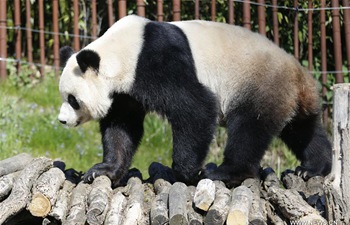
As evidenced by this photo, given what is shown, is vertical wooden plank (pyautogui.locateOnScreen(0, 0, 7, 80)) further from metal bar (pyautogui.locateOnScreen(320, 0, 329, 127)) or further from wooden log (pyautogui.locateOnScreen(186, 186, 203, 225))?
wooden log (pyautogui.locateOnScreen(186, 186, 203, 225))

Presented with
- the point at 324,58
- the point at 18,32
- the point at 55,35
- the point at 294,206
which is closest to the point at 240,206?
the point at 294,206

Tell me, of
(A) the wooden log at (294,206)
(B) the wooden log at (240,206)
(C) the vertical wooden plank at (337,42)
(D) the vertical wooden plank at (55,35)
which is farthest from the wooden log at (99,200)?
(D) the vertical wooden plank at (55,35)

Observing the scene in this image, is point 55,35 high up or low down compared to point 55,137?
up

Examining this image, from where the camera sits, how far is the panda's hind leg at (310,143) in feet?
20.6

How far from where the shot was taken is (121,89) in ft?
19.1

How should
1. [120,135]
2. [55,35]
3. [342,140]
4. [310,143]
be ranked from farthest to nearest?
[55,35] → [310,143] → [120,135] → [342,140]

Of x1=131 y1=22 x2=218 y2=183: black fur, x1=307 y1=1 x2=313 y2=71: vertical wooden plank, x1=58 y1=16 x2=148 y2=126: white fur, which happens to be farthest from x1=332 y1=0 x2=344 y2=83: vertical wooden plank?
x1=58 y1=16 x2=148 y2=126: white fur

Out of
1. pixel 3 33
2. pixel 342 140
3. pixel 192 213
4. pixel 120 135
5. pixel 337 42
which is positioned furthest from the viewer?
pixel 3 33

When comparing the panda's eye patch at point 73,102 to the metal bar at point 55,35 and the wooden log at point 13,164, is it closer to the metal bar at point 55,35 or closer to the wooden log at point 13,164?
the wooden log at point 13,164

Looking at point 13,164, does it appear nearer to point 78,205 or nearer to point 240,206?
point 78,205

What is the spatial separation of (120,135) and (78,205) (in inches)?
40.6

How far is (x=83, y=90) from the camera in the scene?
5879 millimetres

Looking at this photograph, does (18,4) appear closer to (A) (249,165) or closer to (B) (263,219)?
(A) (249,165)

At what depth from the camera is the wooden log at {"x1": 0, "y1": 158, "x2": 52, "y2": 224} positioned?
504 centimetres
